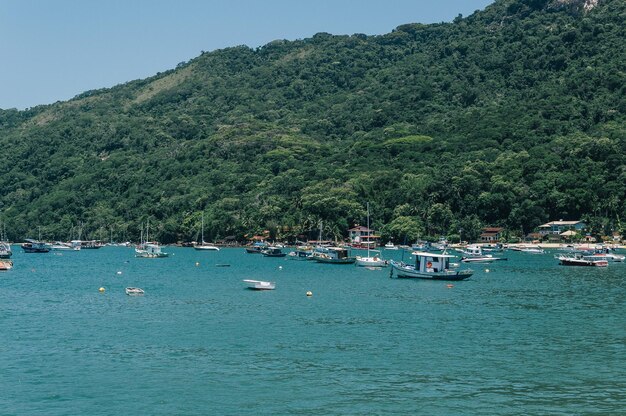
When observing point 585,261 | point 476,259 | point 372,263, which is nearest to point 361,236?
point 476,259

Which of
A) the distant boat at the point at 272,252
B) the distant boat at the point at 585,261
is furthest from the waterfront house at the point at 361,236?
the distant boat at the point at 585,261

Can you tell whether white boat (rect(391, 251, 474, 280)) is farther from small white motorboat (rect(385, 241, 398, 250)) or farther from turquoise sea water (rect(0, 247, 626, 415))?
small white motorboat (rect(385, 241, 398, 250))

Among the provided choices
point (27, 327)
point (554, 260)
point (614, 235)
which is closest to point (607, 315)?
point (27, 327)

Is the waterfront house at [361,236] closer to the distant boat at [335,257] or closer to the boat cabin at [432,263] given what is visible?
the distant boat at [335,257]

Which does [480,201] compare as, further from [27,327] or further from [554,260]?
[27,327]

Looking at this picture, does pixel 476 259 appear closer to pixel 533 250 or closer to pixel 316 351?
pixel 533 250

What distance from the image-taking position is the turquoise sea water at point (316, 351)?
104 feet

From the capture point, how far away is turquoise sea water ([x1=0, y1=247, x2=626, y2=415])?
31719mm

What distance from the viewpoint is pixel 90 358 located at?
4053cm

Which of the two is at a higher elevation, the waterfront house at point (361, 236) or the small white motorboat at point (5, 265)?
the waterfront house at point (361, 236)

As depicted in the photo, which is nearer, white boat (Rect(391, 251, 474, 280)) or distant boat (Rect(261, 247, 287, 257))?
white boat (Rect(391, 251, 474, 280))

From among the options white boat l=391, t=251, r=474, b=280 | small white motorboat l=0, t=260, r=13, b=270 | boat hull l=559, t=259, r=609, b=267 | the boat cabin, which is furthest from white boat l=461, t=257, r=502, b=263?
small white motorboat l=0, t=260, r=13, b=270

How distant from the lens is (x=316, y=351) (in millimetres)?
42062

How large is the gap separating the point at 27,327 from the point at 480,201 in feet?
494
